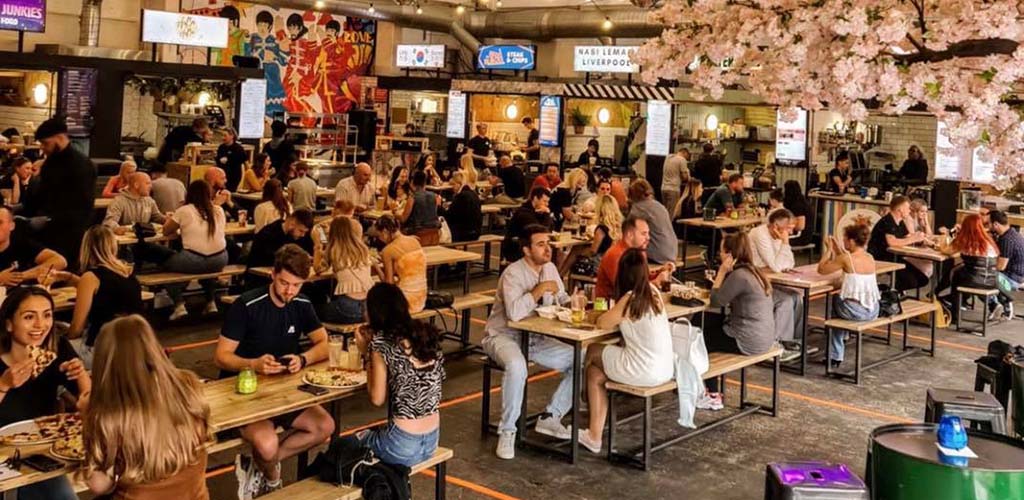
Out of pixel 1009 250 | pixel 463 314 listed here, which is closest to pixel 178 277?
pixel 463 314

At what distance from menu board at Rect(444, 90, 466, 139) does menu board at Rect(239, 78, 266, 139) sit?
196 inches

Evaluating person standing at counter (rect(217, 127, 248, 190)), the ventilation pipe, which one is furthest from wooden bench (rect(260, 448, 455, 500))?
the ventilation pipe

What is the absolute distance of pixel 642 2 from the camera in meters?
5.55

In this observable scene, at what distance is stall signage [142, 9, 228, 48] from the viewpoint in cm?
1841

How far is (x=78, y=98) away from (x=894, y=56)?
1473cm

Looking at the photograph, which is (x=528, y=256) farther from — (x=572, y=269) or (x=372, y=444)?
(x=572, y=269)

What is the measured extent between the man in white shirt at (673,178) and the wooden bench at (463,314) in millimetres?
8606

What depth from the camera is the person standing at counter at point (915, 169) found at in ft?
60.8

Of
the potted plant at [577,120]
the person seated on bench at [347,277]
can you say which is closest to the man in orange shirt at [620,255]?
the person seated on bench at [347,277]

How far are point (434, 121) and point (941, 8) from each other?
21070 mm

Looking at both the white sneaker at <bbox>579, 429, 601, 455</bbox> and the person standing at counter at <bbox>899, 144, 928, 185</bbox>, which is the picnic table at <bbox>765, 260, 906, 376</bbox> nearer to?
the white sneaker at <bbox>579, 429, 601, 455</bbox>

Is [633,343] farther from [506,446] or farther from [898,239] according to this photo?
[898,239]

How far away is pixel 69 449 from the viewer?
4574mm

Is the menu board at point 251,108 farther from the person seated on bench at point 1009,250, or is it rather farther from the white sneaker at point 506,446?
the white sneaker at point 506,446
